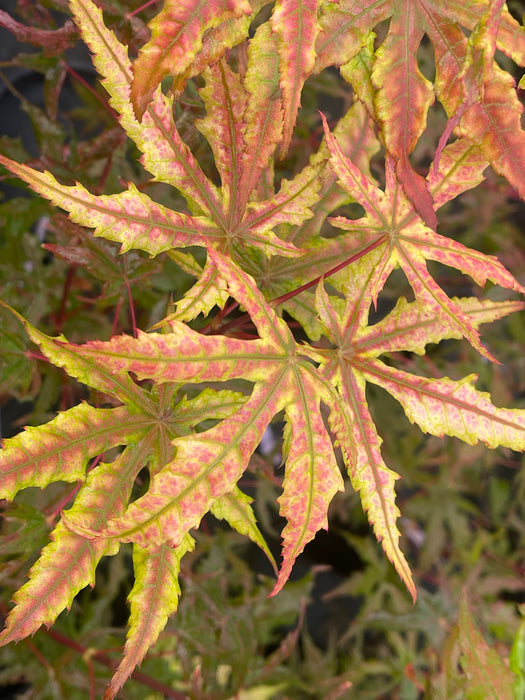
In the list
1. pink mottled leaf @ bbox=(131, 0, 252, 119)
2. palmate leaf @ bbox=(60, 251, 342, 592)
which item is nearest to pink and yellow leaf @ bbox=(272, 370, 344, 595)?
palmate leaf @ bbox=(60, 251, 342, 592)

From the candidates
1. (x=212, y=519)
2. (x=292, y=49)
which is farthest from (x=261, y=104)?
(x=212, y=519)

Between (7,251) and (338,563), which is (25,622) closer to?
(7,251)

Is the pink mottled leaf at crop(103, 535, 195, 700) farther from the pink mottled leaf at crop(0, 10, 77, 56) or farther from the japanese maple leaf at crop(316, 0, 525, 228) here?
the pink mottled leaf at crop(0, 10, 77, 56)

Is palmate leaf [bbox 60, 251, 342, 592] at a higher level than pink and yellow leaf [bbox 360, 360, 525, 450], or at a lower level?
higher

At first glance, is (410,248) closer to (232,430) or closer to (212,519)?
(232,430)

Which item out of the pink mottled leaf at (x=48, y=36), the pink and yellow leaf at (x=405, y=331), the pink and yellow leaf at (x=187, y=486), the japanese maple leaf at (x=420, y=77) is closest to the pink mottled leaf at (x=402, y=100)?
the japanese maple leaf at (x=420, y=77)

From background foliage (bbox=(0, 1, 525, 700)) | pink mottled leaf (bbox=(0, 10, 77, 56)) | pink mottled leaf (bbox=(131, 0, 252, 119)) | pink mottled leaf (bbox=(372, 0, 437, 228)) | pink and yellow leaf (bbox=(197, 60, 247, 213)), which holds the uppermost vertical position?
pink mottled leaf (bbox=(0, 10, 77, 56))

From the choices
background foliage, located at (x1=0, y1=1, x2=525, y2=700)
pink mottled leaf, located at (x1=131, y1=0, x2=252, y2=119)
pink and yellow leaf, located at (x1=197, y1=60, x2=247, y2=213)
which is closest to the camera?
pink mottled leaf, located at (x1=131, y1=0, x2=252, y2=119)

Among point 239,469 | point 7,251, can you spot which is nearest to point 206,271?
point 239,469

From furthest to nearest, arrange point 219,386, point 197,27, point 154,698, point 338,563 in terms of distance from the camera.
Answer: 1. point 338,563
2. point 154,698
3. point 219,386
4. point 197,27
